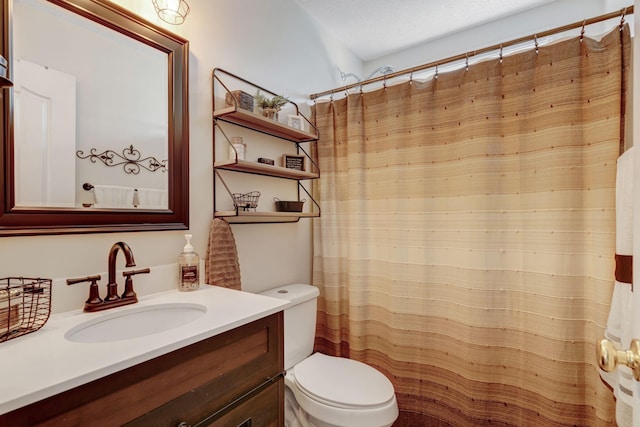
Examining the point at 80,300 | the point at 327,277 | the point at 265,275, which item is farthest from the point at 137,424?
the point at 327,277

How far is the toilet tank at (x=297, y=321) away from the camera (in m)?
1.57

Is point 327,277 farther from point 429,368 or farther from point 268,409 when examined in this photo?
point 268,409

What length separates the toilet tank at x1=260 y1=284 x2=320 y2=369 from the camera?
1.57 meters

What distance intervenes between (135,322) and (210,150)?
2.65 ft

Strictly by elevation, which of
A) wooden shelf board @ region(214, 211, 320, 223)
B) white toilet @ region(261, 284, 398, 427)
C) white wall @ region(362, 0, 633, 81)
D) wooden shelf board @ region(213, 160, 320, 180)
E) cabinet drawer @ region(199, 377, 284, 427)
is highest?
white wall @ region(362, 0, 633, 81)

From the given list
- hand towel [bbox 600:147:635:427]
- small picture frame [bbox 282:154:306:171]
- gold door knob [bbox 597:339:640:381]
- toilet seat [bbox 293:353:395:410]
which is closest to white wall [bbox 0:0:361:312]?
small picture frame [bbox 282:154:306:171]

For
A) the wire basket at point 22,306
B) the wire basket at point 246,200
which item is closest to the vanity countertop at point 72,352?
the wire basket at point 22,306

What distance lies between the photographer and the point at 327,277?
2.04 metres

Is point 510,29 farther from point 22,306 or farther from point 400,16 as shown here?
point 22,306

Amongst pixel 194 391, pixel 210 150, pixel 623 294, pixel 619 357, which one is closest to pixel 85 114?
pixel 210 150

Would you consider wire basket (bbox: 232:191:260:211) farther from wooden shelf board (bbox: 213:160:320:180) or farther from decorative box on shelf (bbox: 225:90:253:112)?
decorative box on shelf (bbox: 225:90:253:112)

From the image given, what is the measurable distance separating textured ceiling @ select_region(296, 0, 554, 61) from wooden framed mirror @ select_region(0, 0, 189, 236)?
115 centimetres

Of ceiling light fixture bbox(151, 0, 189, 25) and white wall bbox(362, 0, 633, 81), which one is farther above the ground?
white wall bbox(362, 0, 633, 81)

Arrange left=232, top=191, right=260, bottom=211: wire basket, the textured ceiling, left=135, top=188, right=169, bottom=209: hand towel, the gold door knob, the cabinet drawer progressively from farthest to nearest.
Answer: the textured ceiling → left=232, top=191, right=260, bottom=211: wire basket → left=135, top=188, right=169, bottom=209: hand towel → the cabinet drawer → the gold door knob
